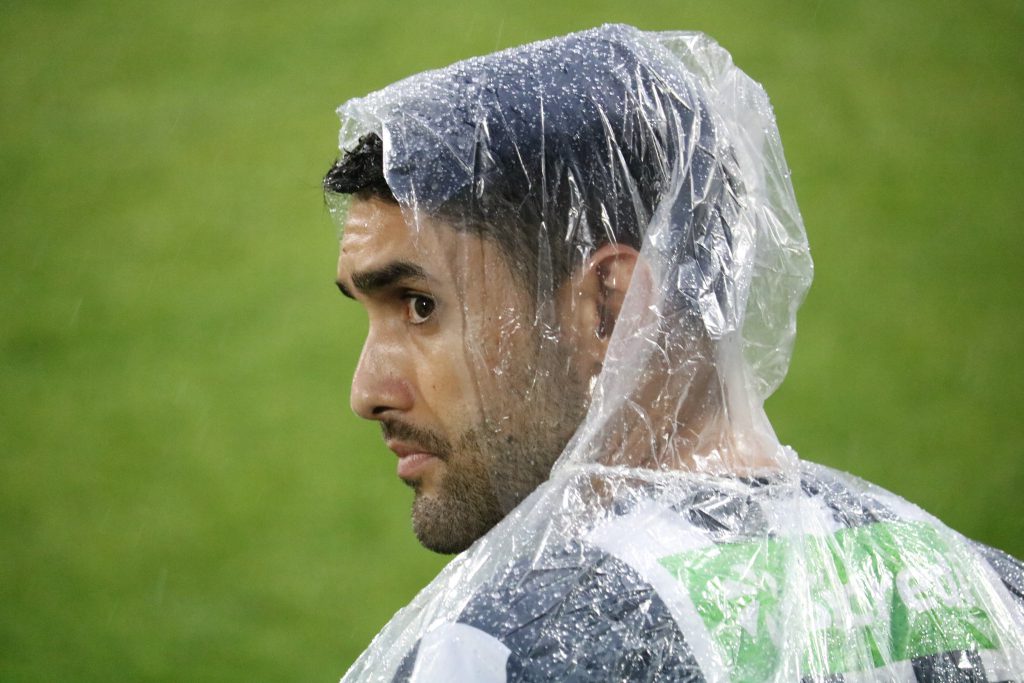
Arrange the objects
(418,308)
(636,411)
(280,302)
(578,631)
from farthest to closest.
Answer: (280,302), (418,308), (636,411), (578,631)

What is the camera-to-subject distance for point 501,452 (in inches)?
42.5

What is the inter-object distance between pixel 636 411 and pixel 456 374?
18cm

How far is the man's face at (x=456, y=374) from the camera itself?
1069 mm

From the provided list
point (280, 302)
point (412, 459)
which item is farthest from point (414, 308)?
point (280, 302)

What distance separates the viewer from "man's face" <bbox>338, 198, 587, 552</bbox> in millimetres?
1069

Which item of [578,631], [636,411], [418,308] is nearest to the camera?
[578,631]

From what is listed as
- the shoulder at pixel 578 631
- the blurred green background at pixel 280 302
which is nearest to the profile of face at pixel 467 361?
the shoulder at pixel 578 631

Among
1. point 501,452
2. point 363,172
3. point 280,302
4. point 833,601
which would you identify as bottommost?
point 833,601

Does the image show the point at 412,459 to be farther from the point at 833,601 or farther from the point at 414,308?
the point at 833,601

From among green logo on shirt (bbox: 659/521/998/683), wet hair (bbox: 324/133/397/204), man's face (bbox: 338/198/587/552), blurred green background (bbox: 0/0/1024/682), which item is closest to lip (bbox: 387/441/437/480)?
man's face (bbox: 338/198/587/552)

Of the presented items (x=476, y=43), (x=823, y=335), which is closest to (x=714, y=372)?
(x=823, y=335)

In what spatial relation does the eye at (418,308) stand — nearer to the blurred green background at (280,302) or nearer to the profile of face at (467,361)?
the profile of face at (467,361)

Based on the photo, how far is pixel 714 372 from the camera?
1063 millimetres

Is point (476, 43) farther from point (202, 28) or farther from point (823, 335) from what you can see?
point (823, 335)
